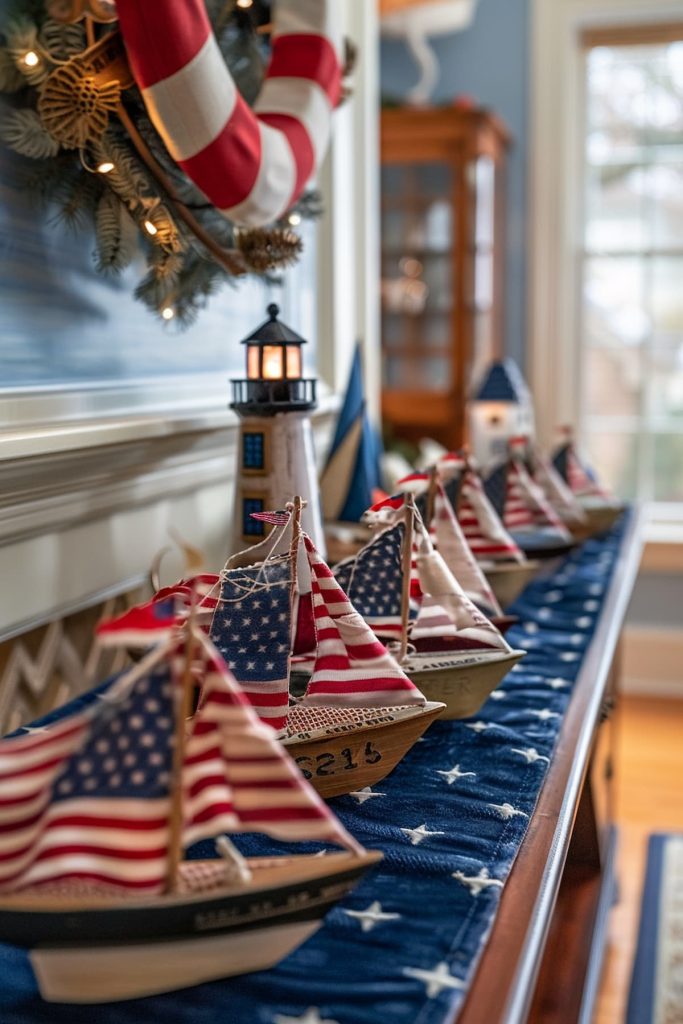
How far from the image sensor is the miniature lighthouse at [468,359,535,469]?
86.5 inches

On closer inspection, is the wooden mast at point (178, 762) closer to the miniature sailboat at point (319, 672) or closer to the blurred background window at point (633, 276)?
the miniature sailboat at point (319, 672)

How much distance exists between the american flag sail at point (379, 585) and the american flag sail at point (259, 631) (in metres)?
0.19

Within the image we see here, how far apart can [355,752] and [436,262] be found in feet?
9.40

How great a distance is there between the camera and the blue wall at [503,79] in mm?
3645

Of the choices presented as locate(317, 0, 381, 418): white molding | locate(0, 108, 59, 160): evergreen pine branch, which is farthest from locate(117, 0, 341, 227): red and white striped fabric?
locate(317, 0, 381, 418): white molding

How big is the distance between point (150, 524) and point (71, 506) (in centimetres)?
22

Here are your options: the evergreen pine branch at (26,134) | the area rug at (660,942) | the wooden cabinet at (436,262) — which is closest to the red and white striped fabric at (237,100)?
the evergreen pine branch at (26,134)

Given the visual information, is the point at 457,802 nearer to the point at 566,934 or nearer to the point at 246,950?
the point at 246,950

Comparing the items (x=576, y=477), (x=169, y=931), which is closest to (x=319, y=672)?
(x=169, y=931)

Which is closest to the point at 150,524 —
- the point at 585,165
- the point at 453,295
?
the point at 453,295

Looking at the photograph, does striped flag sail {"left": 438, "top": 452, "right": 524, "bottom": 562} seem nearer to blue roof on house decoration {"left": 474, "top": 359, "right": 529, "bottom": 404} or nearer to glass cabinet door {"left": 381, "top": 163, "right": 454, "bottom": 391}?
blue roof on house decoration {"left": 474, "top": 359, "right": 529, "bottom": 404}

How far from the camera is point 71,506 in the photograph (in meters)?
1.16

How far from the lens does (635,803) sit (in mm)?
2924

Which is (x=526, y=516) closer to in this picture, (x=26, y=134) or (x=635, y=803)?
(x=26, y=134)
